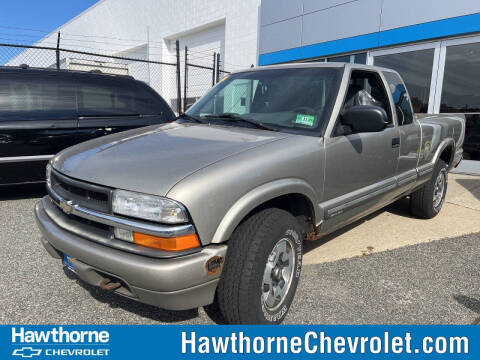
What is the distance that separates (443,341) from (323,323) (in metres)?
0.74

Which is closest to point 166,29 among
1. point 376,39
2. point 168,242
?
point 376,39

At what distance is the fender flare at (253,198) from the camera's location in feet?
6.40

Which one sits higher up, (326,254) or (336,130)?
(336,130)

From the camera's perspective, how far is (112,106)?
5.31m

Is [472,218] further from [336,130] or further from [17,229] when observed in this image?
[17,229]

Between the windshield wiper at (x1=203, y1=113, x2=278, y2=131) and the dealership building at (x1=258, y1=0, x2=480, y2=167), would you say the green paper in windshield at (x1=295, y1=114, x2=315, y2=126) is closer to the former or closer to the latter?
the windshield wiper at (x1=203, y1=113, x2=278, y2=131)

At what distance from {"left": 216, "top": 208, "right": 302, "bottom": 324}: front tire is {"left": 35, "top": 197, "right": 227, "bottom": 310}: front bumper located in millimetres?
106

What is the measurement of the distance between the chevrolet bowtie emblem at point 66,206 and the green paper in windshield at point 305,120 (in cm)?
171

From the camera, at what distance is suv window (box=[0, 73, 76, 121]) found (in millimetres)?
4637

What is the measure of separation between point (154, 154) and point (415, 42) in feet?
27.7

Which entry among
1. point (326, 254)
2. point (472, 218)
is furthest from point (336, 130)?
point (472, 218)

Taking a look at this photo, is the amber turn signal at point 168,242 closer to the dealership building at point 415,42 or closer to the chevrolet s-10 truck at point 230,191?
the chevrolet s-10 truck at point 230,191

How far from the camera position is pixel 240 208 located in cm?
201

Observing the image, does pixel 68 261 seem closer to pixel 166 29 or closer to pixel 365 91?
pixel 365 91
